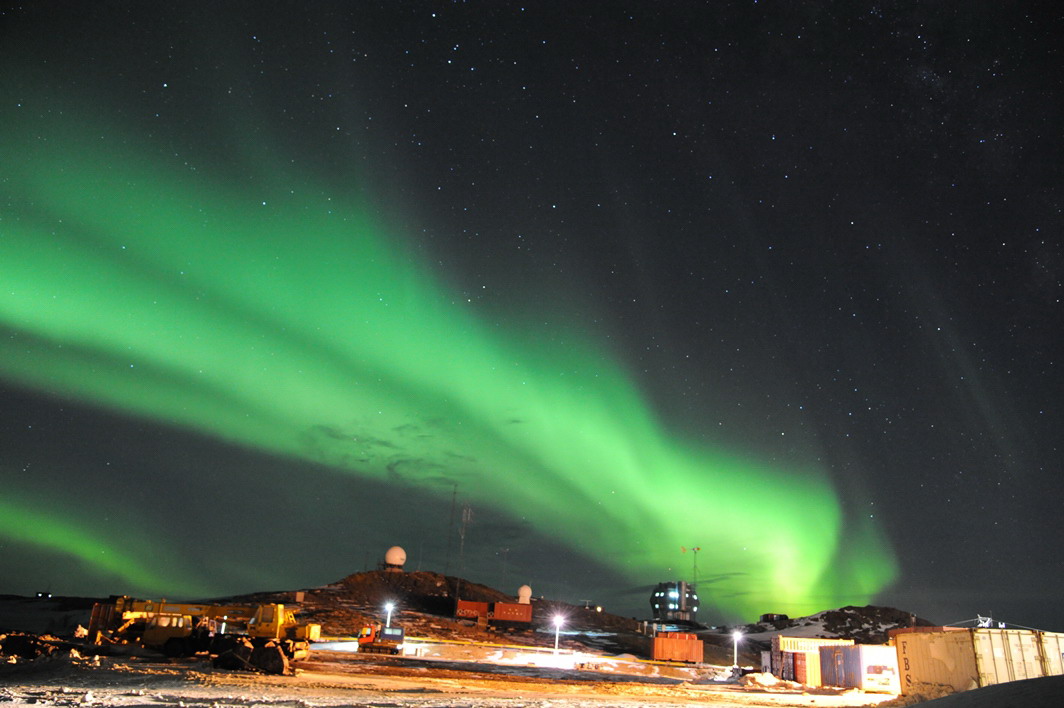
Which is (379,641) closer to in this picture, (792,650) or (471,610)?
(792,650)

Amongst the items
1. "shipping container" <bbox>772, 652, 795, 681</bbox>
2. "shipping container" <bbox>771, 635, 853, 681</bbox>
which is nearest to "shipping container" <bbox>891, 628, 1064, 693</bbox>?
"shipping container" <bbox>771, 635, 853, 681</bbox>

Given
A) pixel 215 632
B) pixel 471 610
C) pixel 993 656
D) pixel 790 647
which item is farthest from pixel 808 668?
pixel 471 610

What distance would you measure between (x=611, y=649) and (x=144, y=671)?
2253 inches

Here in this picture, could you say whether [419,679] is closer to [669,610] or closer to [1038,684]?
[1038,684]

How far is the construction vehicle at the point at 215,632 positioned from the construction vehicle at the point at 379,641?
9244 mm

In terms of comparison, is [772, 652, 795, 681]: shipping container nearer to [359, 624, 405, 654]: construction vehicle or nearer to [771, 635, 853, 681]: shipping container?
[771, 635, 853, 681]: shipping container

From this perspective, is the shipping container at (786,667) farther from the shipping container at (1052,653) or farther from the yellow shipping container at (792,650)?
the shipping container at (1052,653)

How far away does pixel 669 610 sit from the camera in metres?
129

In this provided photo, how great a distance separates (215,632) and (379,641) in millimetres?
14943

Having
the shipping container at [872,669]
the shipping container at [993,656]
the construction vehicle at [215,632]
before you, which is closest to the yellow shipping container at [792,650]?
the shipping container at [872,669]

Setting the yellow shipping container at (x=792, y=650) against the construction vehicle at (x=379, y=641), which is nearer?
the yellow shipping container at (x=792, y=650)

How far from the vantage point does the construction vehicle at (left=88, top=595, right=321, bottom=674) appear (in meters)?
24.0

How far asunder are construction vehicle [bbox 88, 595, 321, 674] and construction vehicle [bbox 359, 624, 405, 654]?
924 centimetres

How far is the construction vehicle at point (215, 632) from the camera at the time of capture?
2397cm
